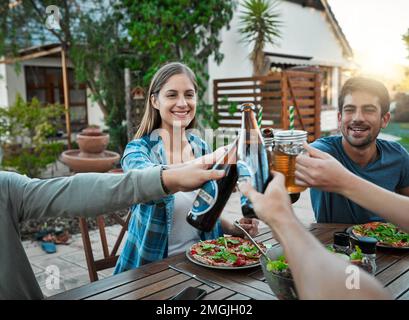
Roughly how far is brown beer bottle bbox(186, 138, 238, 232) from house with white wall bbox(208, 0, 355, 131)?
739cm

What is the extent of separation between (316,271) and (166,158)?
1498 mm

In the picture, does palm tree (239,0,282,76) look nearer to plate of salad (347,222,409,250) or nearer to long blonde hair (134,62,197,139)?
long blonde hair (134,62,197,139)

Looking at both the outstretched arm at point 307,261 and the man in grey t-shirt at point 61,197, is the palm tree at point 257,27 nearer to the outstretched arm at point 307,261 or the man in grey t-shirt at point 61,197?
the man in grey t-shirt at point 61,197

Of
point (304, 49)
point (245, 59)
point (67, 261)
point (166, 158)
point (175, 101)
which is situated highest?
point (304, 49)

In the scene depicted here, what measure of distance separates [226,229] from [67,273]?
192 centimetres

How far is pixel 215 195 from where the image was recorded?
1117mm

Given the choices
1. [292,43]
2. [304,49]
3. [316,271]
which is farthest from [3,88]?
[316,271]

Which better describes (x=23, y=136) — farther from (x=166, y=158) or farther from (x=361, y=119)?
(x=361, y=119)

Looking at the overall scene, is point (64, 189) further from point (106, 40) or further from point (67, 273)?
point (106, 40)

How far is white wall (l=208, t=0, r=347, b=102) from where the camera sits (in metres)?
8.77

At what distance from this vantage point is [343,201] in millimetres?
2170

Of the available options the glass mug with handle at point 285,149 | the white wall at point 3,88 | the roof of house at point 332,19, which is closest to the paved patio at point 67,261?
the glass mug with handle at point 285,149

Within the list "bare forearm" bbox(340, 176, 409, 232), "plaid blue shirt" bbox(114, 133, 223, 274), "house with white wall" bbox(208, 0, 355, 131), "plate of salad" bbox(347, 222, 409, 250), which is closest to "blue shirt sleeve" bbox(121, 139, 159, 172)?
"plaid blue shirt" bbox(114, 133, 223, 274)
